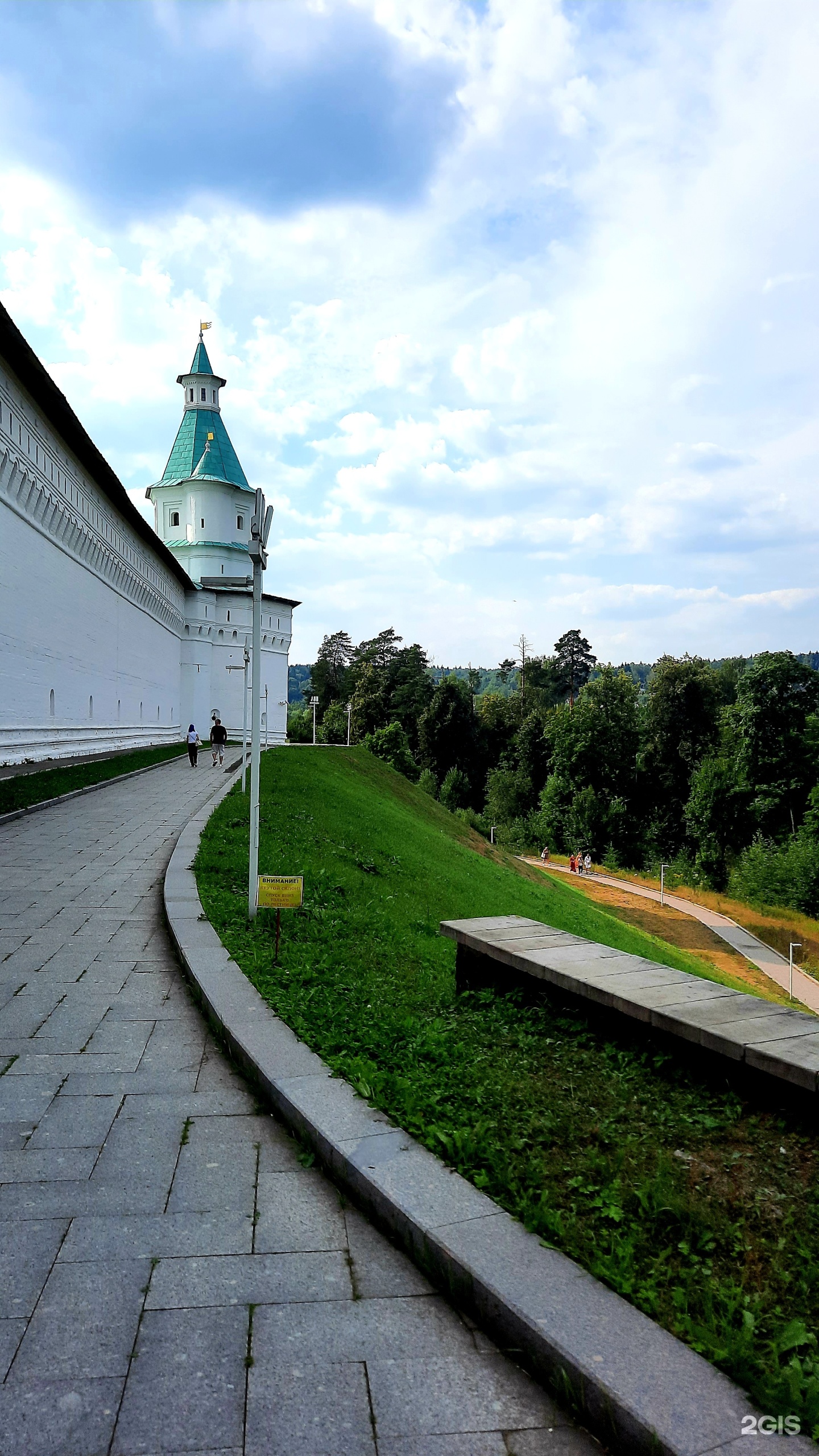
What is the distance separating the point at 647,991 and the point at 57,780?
14708 mm

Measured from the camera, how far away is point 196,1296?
2596mm

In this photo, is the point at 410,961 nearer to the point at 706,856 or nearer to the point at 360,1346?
the point at 360,1346

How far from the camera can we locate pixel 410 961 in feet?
21.8

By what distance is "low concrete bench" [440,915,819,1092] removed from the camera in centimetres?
343

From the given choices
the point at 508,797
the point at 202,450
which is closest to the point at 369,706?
the point at 508,797

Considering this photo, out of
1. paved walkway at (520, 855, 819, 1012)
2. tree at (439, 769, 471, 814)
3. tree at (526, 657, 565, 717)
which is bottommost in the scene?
paved walkway at (520, 855, 819, 1012)

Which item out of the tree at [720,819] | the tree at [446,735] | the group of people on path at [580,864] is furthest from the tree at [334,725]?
the tree at [720,819]

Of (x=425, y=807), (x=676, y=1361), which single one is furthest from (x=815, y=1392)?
(x=425, y=807)

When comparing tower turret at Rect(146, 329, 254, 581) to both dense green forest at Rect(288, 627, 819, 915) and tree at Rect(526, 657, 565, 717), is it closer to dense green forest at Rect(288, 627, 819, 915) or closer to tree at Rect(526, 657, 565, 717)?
dense green forest at Rect(288, 627, 819, 915)

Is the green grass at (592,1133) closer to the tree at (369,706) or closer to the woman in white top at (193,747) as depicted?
the woman in white top at (193,747)

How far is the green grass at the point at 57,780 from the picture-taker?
13.6 m

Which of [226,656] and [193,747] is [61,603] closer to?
[193,747]

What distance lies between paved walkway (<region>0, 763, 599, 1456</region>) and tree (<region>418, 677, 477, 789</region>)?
67.7 metres

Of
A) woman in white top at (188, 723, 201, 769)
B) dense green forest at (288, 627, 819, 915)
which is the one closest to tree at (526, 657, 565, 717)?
dense green forest at (288, 627, 819, 915)
